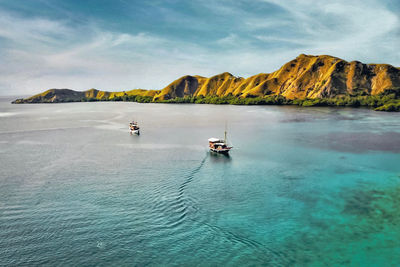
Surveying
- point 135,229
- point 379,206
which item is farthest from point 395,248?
point 135,229

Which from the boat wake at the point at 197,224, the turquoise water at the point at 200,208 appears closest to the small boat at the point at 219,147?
Result: the turquoise water at the point at 200,208

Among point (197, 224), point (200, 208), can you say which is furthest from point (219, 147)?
point (197, 224)

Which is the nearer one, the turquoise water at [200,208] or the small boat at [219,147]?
the turquoise water at [200,208]

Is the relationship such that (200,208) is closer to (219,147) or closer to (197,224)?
(197,224)

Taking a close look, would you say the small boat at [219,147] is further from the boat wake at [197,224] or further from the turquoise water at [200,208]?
the boat wake at [197,224]

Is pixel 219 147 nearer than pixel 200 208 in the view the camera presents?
No

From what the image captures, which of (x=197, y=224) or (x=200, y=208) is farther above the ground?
(x=200, y=208)

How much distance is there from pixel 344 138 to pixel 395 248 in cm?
4599

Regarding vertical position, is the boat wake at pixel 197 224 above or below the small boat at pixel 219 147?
below

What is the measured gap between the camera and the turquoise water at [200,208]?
1853cm

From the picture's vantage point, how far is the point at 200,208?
25.2m

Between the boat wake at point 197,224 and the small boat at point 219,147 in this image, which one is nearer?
the boat wake at point 197,224

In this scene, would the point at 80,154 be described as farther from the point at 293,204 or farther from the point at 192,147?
the point at 293,204

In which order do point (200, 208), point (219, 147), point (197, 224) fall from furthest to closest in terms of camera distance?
point (219, 147)
point (200, 208)
point (197, 224)
